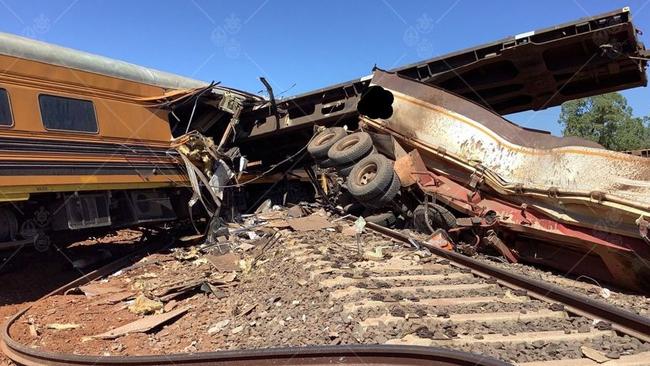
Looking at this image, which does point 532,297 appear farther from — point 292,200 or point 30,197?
point 292,200

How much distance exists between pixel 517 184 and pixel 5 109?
22.8 feet

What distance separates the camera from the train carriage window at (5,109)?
7030 mm

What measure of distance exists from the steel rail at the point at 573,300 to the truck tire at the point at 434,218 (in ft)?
4.91

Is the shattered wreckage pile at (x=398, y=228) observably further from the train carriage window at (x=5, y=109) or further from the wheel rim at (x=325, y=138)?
the train carriage window at (x=5, y=109)

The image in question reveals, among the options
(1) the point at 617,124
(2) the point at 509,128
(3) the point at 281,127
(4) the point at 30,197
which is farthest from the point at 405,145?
(1) the point at 617,124

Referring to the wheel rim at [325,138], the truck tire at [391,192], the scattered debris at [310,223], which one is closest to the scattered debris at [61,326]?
the scattered debris at [310,223]

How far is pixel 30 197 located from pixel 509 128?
7076mm

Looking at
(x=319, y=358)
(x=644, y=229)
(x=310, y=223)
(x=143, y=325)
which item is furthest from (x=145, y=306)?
(x=644, y=229)

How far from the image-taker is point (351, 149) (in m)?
9.83

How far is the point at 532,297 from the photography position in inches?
198

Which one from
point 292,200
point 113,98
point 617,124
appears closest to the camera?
point 113,98

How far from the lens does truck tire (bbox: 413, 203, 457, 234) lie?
8047 mm

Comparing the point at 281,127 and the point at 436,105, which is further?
the point at 281,127

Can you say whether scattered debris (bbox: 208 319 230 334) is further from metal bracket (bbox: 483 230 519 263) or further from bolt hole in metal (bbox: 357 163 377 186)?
bolt hole in metal (bbox: 357 163 377 186)
